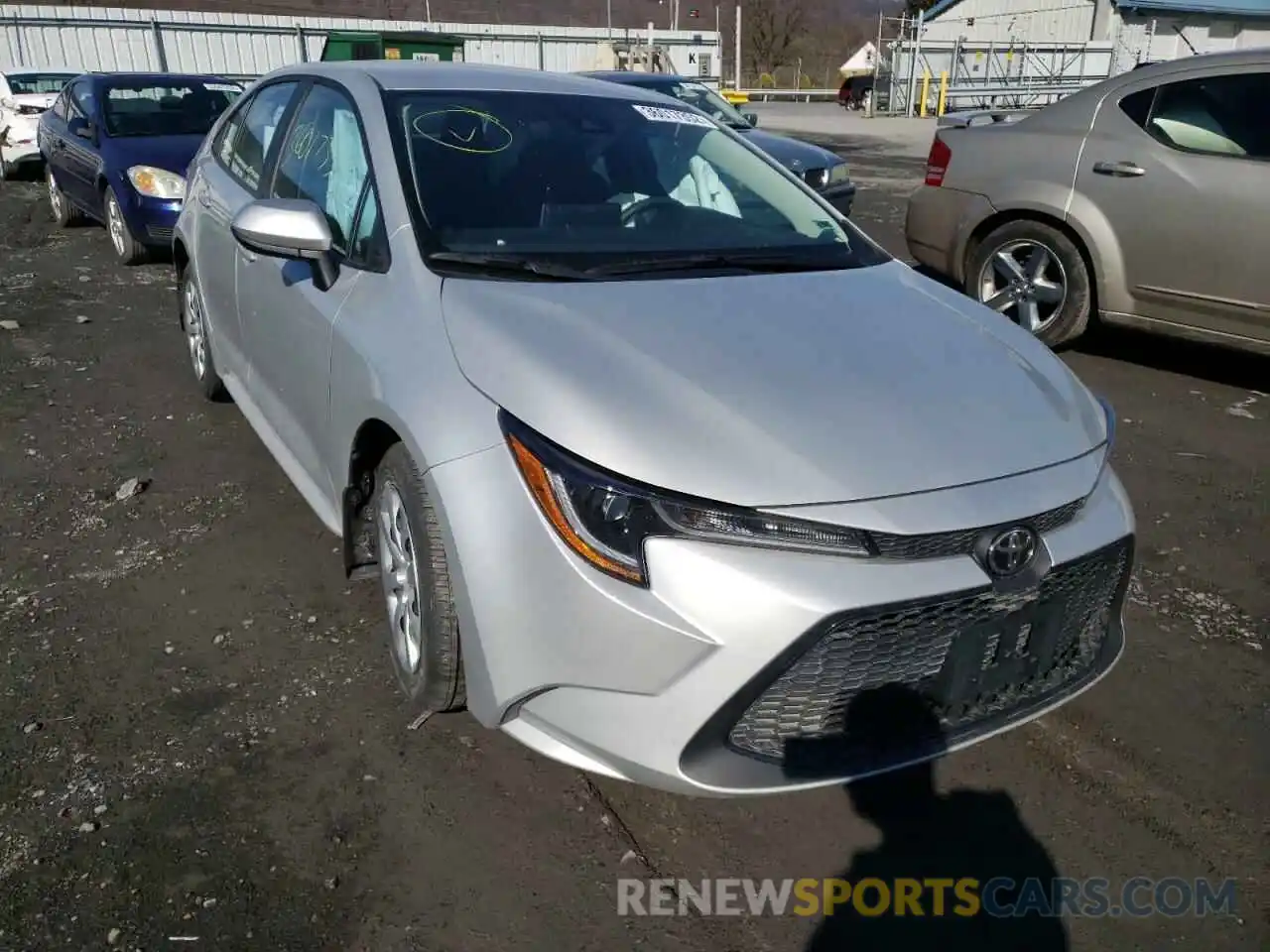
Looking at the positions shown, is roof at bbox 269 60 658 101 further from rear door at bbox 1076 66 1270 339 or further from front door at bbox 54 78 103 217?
front door at bbox 54 78 103 217

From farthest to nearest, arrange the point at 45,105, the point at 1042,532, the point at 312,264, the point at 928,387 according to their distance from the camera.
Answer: the point at 45,105 < the point at 312,264 < the point at 928,387 < the point at 1042,532

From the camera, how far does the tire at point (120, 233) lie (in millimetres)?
8062

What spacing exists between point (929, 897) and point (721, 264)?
1.69 metres

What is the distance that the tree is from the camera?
2591 inches

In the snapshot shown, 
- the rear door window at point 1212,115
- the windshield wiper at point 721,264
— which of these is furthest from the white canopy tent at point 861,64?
the windshield wiper at point 721,264

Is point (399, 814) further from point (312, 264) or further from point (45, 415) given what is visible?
point (45, 415)

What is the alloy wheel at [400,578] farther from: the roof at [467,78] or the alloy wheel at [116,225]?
the alloy wheel at [116,225]

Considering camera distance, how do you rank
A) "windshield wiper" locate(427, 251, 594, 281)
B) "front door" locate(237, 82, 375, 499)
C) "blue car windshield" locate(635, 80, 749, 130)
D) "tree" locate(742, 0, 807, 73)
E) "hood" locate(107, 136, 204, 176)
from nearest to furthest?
"windshield wiper" locate(427, 251, 594, 281), "front door" locate(237, 82, 375, 499), "hood" locate(107, 136, 204, 176), "blue car windshield" locate(635, 80, 749, 130), "tree" locate(742, 0, 807, 73)

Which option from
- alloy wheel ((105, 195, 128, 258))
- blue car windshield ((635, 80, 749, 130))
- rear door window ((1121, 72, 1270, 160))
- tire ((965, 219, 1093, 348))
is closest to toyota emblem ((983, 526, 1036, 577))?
tire ((965, 219, 1093, 348))

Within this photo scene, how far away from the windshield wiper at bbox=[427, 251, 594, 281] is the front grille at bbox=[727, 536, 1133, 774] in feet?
4.00

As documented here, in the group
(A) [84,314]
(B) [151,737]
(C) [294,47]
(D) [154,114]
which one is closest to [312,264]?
(B) [151,737]

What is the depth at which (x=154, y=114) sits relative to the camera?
8898 millimetres

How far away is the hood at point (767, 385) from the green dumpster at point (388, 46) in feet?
62.0

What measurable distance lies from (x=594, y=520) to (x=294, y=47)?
26534 mm
